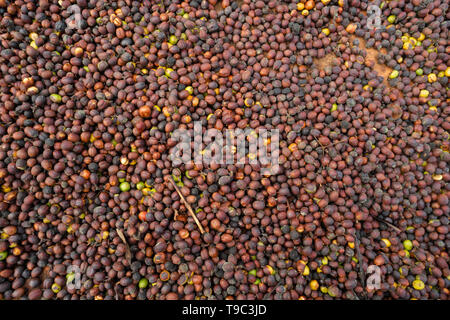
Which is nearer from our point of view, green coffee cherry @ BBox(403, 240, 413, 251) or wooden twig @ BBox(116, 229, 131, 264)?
wooden twig @ BBox(116, 229, 131, 264)

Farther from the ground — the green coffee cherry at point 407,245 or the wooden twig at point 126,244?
the wooden twig at point 126,244

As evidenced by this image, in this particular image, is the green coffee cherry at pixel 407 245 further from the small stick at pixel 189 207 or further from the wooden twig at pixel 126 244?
the wooden twig at pixel 126 244

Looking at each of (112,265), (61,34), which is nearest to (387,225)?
(112,265)

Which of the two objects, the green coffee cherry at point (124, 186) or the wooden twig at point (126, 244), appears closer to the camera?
the wooden twig at point (126, 244)

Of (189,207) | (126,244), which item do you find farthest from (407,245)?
(126,244)

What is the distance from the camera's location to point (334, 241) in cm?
226

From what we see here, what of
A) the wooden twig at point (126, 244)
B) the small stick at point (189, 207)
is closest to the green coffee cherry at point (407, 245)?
the small stick at point (189, 207)

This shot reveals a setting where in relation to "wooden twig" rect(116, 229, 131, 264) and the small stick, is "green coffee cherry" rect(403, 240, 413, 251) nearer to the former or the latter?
the small stick

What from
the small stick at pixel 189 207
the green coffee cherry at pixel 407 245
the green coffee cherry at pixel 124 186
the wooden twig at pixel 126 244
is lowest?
the green coffee cherry at pixel 407 245

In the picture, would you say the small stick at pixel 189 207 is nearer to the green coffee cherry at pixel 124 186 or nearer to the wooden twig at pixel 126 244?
the green coffee cherry at pixel 124 186

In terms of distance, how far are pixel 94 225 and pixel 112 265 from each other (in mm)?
340

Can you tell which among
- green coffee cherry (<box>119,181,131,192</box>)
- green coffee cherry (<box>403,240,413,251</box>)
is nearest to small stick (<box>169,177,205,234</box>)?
green coffee cherry (<box>119,181,131,192</box>)

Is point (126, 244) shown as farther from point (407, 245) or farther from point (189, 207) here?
point (407, 245)

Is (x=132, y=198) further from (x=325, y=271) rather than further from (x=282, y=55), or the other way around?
(x=282, y=55)
